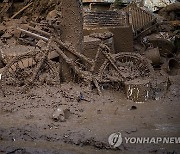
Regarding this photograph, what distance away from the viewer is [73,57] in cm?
731

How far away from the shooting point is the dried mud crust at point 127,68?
7191mm

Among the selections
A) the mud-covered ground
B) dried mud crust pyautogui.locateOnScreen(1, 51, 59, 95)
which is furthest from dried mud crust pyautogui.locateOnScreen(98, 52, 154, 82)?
dried mud crust pyautogui.locateOnScreen(1, 51, 59, 95)

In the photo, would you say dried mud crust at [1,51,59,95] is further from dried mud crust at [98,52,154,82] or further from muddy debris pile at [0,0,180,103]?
dried mud crust at [98,52,154,82]

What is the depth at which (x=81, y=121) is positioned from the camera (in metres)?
5.79

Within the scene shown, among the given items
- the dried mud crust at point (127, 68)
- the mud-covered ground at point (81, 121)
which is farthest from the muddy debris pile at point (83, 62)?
the mud-covered ground at point (81, 121)

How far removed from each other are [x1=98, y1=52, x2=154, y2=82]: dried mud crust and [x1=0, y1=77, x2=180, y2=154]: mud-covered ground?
35 centimetres

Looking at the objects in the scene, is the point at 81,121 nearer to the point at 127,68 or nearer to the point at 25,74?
the point at 25,74

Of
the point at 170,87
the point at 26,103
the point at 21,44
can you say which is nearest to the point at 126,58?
the point at 170,87

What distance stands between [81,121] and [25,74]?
2036 mm

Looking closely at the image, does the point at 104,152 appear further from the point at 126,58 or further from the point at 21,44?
the point at 21,44

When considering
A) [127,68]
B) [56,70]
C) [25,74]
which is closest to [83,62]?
[56,70]

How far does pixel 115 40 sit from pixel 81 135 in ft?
14.3

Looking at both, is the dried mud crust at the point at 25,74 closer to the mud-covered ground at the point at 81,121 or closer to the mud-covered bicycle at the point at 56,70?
the mud-covered bicycle at the point at 56,70

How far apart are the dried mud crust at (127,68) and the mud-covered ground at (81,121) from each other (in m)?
0.35
